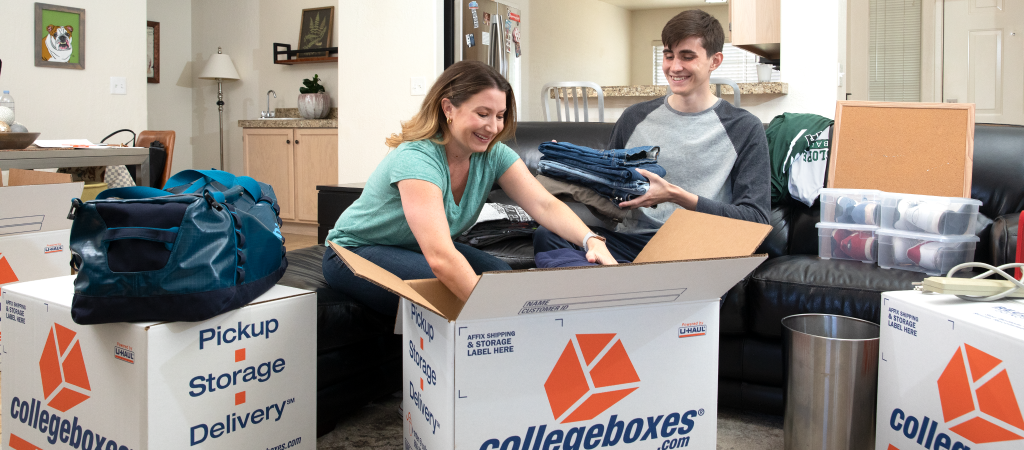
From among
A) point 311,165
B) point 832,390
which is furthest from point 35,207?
point 311,165

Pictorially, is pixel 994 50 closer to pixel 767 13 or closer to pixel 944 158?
pixel 767 13

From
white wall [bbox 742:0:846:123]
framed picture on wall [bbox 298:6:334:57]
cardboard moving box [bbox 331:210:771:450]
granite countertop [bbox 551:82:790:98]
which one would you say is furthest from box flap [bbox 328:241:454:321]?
framed picture on wall [bbox 298:6:334:57]

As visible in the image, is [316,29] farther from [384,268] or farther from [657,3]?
[657,3]

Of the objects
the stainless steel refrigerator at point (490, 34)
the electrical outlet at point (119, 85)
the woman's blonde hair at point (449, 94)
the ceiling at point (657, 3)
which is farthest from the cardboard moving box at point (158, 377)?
the ceiling at point (657, 3)

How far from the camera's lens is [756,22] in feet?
13.3

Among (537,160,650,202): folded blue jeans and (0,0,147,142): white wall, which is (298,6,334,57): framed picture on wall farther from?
(537,160,650,202): folded blue jeans

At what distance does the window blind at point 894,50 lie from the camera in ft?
19.7

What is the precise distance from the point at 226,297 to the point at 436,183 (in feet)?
1.46

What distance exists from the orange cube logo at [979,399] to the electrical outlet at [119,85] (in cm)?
515

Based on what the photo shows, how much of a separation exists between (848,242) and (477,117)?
A: 1246 millimetres

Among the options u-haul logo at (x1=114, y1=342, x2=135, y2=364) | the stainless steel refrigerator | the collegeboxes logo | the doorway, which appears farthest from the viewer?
the doorway

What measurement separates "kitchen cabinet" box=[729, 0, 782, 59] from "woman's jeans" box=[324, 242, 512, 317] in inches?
115

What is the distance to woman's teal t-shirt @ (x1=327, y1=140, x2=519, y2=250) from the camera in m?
1.51

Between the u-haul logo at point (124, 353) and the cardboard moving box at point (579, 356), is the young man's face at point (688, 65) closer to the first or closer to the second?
the cardboard moving box at point (579, 356)
